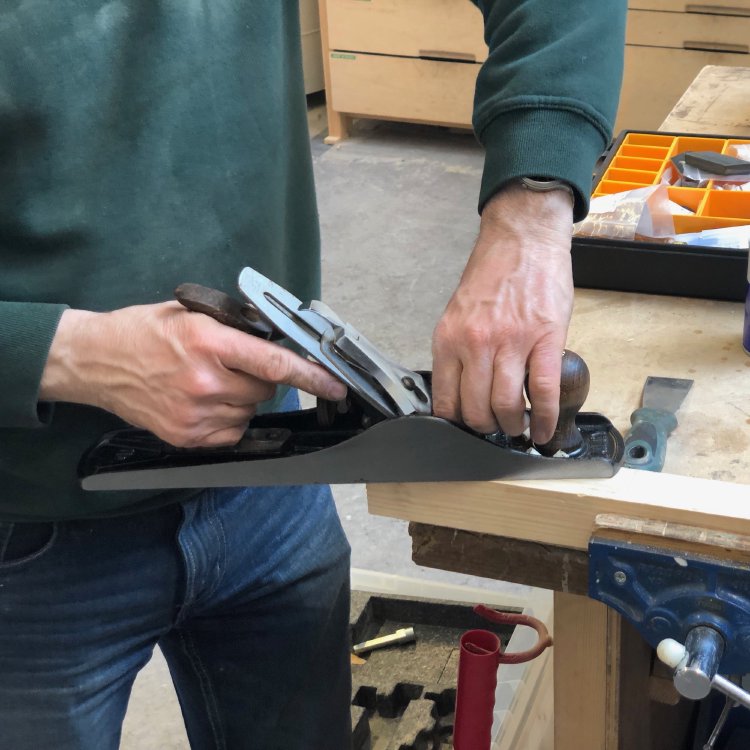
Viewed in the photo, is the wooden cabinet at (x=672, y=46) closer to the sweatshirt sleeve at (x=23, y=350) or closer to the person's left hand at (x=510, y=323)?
the person's left hand at (x=510, y=323)

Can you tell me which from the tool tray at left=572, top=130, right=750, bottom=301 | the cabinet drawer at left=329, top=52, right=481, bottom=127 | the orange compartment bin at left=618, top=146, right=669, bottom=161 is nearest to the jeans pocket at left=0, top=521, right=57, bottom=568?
the tool tray at left=572, top=130, right=750, bottom=301

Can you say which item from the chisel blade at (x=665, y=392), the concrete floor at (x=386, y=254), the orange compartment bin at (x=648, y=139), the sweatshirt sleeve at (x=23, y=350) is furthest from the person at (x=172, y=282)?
the concrete floor at (x=386, y=254)

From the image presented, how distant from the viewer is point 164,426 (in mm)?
743

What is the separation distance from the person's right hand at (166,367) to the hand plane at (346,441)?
0.07 ft

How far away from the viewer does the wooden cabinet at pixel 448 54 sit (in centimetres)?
303

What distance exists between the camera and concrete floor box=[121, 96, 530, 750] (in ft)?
5.83

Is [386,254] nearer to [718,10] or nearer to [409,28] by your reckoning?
[409,28]

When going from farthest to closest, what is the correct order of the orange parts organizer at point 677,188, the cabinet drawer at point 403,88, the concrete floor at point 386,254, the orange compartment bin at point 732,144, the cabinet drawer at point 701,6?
the cabinet drawer at point 403,88
the cabinet drawer at point 701,6
the concrete floor at point 386,254
the orange compartment bin at point 732,144
the orange parts organizer at point 677,188

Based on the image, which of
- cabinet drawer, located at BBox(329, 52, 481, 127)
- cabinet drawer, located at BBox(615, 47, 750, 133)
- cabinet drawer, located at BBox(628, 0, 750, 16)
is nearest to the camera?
cabinet drawer, located at BBox(628, 0, 750, 16)

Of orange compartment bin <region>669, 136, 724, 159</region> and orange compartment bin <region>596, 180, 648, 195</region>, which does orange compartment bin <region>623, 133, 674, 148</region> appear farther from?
orange compartment bin <region>596, 180, 648, 195</region>

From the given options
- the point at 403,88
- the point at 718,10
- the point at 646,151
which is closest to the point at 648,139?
the point at 646,151

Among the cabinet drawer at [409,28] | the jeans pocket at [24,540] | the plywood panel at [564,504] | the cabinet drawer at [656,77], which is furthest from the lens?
the cabinet drawer at [409,28]

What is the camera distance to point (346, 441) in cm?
78

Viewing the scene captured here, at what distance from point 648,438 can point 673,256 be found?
291 mm
